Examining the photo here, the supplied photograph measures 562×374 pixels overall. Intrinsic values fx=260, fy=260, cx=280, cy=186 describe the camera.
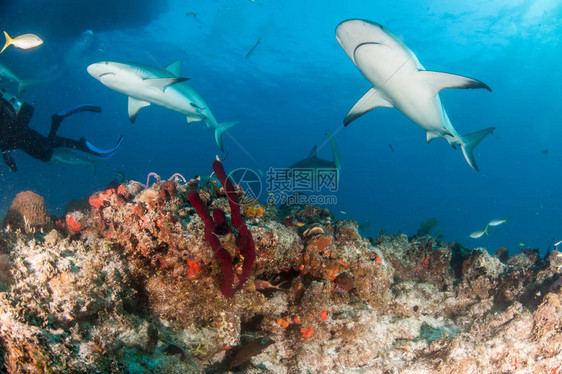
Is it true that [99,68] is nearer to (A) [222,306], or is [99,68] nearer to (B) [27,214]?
(B) [27,214]

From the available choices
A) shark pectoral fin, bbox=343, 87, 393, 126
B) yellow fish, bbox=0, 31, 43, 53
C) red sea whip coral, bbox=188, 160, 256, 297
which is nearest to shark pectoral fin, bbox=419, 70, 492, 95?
shark pectoral fin, bbox=343, 87, 393, 126

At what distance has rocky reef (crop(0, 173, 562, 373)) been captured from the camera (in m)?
2.37

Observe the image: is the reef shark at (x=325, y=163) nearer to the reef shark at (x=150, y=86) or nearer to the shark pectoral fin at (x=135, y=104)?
the reef shark at (x=150, y=86)

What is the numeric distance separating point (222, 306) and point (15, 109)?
30.9 ft

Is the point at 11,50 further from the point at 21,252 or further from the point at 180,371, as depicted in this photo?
the point at 180,371

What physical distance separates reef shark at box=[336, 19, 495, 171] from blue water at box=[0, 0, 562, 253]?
7.53 ft

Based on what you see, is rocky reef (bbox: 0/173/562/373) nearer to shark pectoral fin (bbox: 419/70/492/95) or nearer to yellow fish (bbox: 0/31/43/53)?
shark pectoral fin (bbox: 419/70/492/95)

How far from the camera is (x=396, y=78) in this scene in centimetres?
529

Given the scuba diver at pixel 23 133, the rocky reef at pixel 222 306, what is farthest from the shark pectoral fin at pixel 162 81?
the rocky reef at pixel 222 306

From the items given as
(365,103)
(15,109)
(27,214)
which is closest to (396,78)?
(365,103)

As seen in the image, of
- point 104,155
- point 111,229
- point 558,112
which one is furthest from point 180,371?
point 558,112

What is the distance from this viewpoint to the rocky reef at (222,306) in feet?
7.76

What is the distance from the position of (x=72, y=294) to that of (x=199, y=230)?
1.37 metres

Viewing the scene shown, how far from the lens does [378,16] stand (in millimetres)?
30859
